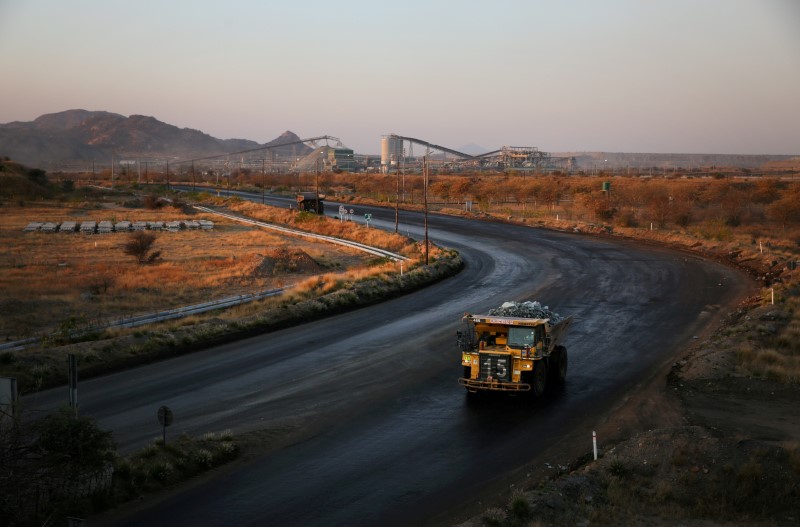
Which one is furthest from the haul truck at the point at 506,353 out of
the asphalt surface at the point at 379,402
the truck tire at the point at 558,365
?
the truck tire at the point at 558,365

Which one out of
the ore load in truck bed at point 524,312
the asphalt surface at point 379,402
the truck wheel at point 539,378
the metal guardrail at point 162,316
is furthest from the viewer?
the metal guardrail at point 162,316

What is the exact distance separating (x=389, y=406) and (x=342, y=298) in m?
14.7

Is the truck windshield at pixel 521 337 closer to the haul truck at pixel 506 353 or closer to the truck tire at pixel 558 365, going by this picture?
the haul truck at pixel 506 353

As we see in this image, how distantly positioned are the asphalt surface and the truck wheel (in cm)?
42

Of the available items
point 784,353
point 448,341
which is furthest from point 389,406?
point 784,353

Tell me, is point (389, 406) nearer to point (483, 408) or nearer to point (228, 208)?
point (483, 408)

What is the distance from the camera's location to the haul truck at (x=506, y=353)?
18250 millimetres

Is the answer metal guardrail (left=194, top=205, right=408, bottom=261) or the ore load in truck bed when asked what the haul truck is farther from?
metal guardrail (left=194, top=205, right=408, bottom=261)

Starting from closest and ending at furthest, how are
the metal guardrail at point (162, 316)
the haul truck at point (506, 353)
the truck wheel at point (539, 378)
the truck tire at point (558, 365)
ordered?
1. the haul truck at point (506, 353)
2. the truck wheel at point (539, 378)
3. the truck tire at point (558, 365)
4. the metal guardrail at point (162, 316)

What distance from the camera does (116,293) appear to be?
3497 cm

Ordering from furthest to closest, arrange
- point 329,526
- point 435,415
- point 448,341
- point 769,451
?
1. point 448,341
2. point 435,415
3. point 769,451
4. point 329,526

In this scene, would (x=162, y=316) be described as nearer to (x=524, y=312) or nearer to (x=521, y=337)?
(x=524, y=312)

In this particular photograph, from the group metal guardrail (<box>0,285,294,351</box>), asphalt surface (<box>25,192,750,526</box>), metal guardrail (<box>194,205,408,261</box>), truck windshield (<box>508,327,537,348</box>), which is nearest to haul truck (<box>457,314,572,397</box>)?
truck windshield (<box>508,327,537,348</box>)

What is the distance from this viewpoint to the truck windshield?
720 inches
